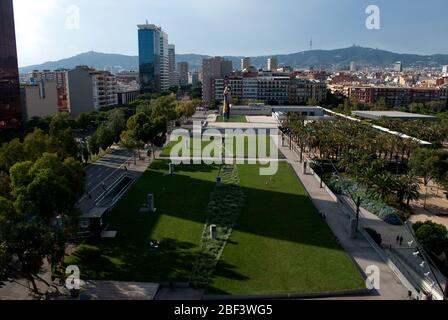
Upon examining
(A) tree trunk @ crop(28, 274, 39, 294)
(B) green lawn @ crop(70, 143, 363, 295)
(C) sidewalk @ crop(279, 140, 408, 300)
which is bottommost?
(C) sidewalk @ crop(279, 140, 408, 300)

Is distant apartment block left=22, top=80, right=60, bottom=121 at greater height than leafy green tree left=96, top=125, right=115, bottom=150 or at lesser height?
greater

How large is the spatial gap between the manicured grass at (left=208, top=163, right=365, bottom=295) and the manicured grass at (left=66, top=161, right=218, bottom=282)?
226 centimetres

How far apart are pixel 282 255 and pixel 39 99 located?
5878 centimetres

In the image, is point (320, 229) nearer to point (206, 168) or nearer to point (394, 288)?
point (394, 288)

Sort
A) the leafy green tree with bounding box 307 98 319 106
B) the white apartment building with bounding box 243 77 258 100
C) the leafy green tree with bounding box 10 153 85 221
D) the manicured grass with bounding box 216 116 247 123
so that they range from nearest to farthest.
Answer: the leafy green tree with bounding box 10 153 85 221 → the manicured grass with bounding box 216 116 247 123 → the leafy green tree with bounding box 307 98 319 106 → the white apartment building with bounding box 243 77 258 100

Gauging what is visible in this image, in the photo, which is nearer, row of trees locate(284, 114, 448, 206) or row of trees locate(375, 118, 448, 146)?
row of trees locate(284, 114, 448, 206)

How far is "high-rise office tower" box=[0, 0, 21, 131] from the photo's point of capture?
50094mm

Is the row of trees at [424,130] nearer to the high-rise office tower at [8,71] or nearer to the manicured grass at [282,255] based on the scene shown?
the manicured grass at [282,255]

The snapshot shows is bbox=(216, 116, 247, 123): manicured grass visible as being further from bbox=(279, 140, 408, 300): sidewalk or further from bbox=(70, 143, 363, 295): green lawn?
bbox=(70, 143, 363, 295): green lawn

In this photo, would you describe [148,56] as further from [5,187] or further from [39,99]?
[5,187]

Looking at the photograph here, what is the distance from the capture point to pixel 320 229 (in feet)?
75.8

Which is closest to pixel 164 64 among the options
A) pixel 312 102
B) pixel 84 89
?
pixel 312 102

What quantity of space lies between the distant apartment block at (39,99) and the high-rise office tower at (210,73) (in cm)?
4561

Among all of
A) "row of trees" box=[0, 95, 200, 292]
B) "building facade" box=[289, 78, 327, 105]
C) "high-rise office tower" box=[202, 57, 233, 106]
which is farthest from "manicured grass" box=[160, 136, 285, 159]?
"building facade" box=[289, 78, 327, 105]
